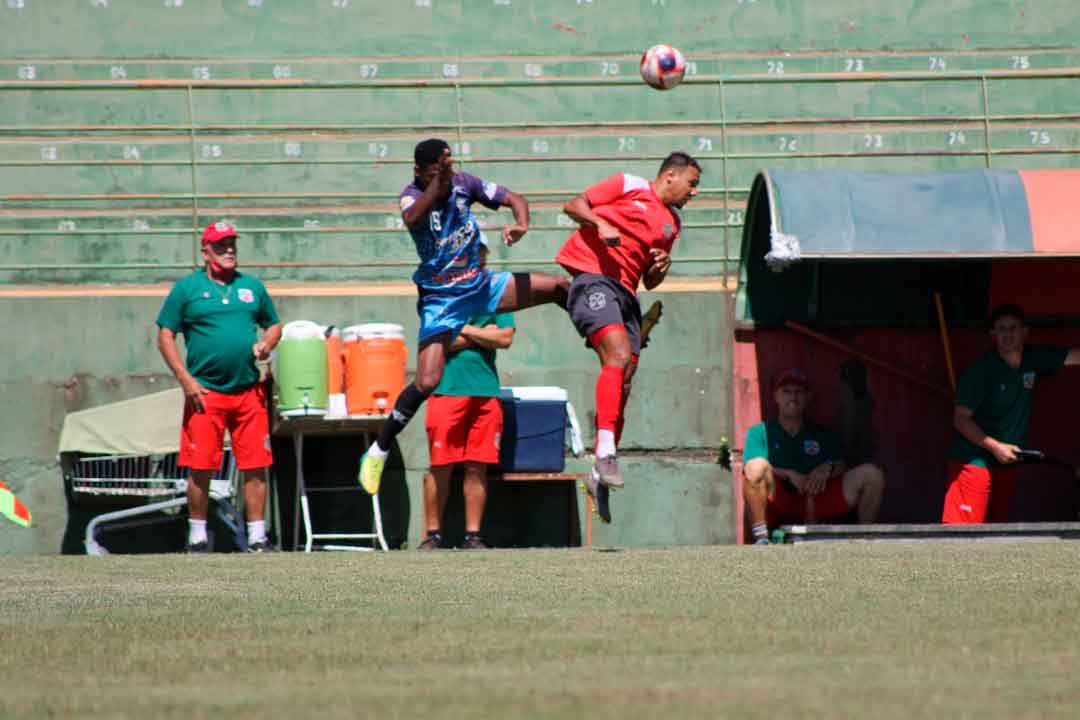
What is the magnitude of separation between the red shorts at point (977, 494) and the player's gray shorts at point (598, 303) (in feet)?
10.8

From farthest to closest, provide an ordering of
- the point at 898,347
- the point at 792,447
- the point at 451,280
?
1. the point at 898,347
2. the point at 792,447
3. the point at 451,280

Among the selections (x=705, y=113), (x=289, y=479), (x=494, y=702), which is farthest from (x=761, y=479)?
(x=494, y=702)

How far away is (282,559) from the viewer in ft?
30.1

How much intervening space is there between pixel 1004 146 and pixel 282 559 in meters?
9.67

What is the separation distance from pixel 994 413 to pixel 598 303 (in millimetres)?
3711

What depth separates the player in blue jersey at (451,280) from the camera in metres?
10.2

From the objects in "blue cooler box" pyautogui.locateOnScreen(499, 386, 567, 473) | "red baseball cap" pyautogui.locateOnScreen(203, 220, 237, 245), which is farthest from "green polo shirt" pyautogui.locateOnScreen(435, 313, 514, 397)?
"red baseball cap" pyautogui.locateOnScreen(203, 220, 237, 245)

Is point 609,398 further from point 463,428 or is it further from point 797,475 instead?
point 797,475

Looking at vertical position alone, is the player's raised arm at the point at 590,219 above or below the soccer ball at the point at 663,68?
below

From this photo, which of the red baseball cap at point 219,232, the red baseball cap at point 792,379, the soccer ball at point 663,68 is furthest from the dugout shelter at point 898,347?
the red baseball cap at point 219,232

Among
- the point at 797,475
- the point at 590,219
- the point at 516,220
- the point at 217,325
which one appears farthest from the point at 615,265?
the point at 217,325

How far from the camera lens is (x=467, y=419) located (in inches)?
453

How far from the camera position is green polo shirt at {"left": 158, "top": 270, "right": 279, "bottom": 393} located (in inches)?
446

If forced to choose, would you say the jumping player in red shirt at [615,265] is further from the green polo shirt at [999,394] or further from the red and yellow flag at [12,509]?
the red and yellow flag at [12,509]
